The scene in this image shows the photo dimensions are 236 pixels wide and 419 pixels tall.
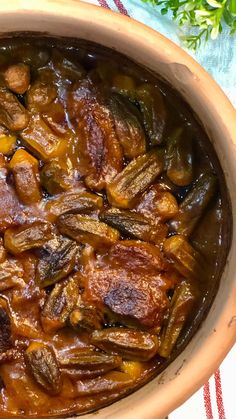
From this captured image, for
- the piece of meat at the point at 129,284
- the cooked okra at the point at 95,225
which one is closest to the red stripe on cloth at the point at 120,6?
the cooked okra at the point at 95,225

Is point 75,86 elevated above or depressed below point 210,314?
above

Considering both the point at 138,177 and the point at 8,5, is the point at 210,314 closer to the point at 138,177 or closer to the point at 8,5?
the point at 138,177

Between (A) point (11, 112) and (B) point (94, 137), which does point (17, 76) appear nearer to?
(A) point (11, 112)

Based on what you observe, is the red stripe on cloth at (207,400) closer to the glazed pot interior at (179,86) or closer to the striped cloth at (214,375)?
the striped cloth at (214,375)

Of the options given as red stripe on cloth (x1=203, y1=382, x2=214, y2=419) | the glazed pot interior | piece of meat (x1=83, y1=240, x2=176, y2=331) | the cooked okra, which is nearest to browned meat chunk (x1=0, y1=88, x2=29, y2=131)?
the cooked okra

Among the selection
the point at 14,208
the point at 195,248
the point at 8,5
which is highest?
the point at 8,5

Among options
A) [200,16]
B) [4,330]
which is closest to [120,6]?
[200,16]

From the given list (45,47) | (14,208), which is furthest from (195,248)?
(45,47)
